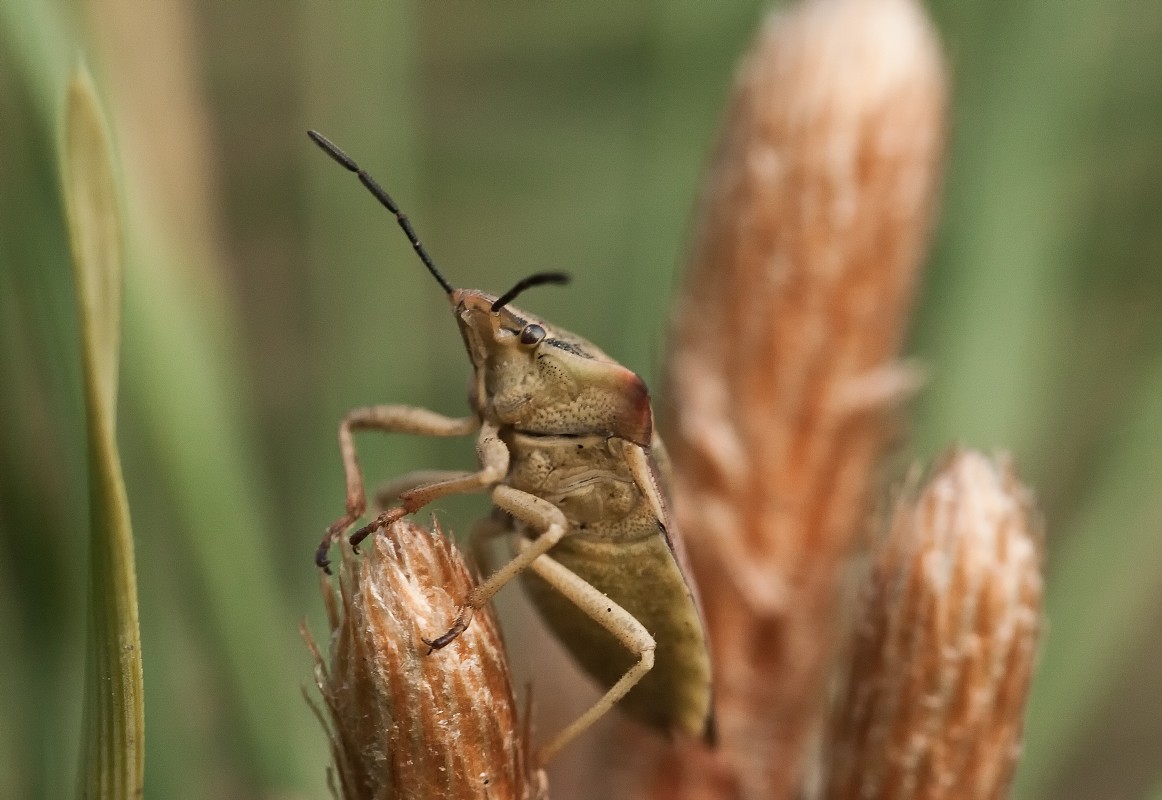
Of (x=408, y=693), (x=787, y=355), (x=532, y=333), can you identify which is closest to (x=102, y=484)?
(x=408, y=693)

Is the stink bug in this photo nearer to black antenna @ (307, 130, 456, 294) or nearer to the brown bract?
black antenna @ (307, 130, 456, 294)

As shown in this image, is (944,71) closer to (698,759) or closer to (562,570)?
(562,570)

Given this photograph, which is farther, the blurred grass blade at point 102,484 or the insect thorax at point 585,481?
the insect thorax at point 585,481

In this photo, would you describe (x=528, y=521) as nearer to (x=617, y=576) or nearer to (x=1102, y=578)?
(x=617, y=576)

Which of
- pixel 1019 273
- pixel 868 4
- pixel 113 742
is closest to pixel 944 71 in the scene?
pixel 868 4

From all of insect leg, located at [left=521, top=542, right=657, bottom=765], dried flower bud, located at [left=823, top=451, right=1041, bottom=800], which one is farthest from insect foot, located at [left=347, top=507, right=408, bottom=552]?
dried flower bud, located at [left=823, top=451, right=1041, bottom=800]

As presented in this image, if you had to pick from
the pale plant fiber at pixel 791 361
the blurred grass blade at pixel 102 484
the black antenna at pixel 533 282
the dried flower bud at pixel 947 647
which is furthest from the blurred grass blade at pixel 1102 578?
the blurred grass blade at pixel 102 484

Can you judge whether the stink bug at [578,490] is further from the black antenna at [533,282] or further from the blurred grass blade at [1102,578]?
the blurred grass blade at [1102,578]
